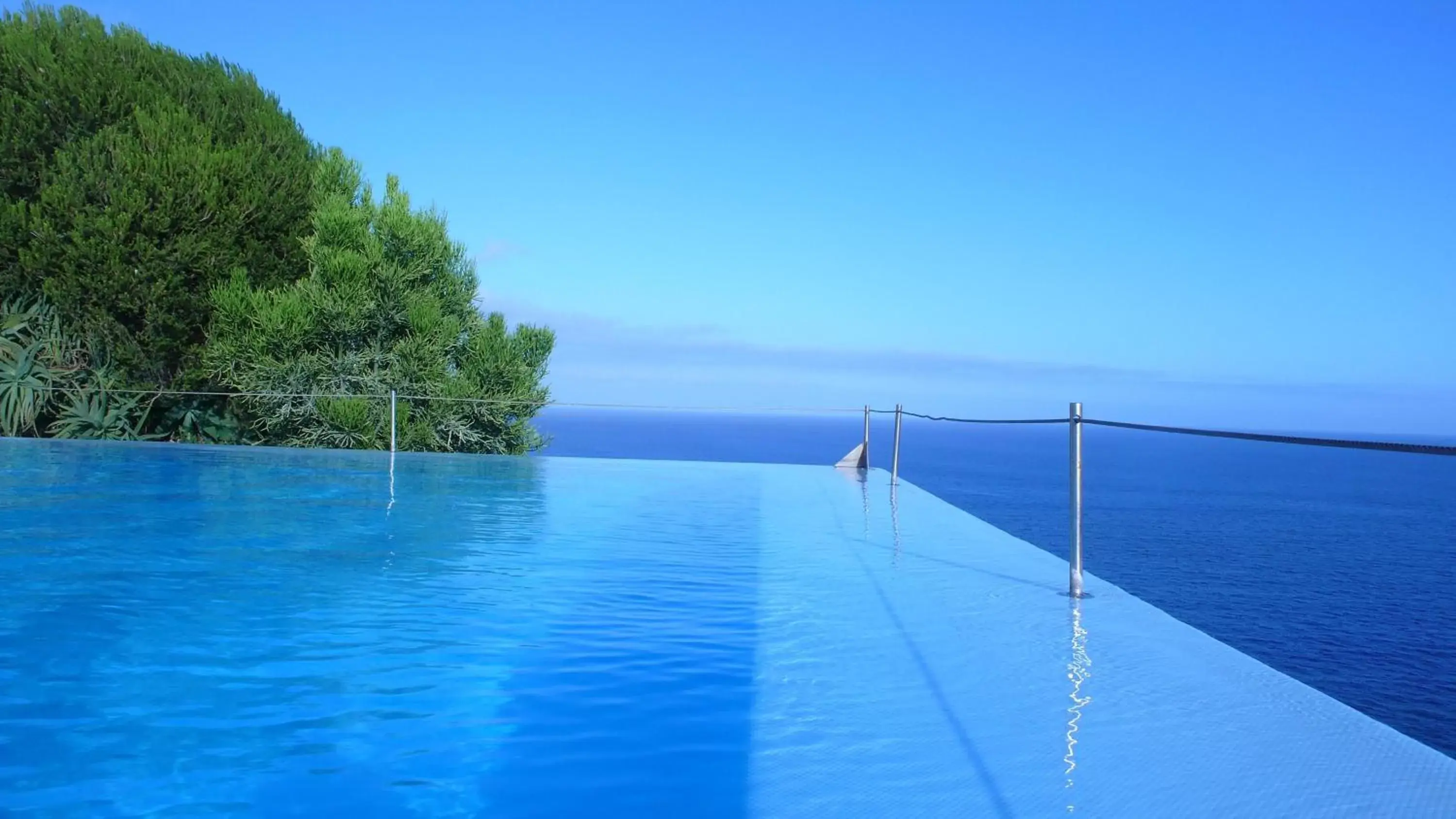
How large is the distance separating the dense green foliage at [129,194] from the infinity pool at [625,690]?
7.47 m

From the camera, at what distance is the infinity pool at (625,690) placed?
152 centimetres

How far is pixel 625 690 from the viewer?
214 cm

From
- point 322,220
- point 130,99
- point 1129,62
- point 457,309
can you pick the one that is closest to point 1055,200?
point 1129,62

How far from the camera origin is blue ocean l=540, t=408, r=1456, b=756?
39.6 feet

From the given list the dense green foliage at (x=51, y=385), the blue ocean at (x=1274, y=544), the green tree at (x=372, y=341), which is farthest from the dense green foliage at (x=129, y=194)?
the blue ocean at (x=1274, y=544)

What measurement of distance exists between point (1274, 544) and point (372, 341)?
20.7 meters

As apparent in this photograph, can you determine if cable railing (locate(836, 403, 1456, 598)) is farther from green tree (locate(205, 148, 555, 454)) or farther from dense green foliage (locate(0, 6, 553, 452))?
green tree (locate(205, 148, 555, 454))

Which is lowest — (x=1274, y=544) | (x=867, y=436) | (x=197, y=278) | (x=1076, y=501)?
(x=1274, y=544)

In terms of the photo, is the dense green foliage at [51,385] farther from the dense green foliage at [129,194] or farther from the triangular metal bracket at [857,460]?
the triangular metal bracket at [857,460]

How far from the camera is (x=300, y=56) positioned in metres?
13.9

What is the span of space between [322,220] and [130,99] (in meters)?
3.00

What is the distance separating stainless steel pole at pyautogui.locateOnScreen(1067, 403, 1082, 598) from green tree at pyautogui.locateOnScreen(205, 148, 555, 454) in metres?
7.60

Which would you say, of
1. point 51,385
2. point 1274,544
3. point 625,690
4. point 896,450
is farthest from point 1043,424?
point 1274,544

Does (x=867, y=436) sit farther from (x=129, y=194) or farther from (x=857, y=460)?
(x=129, y=194)
